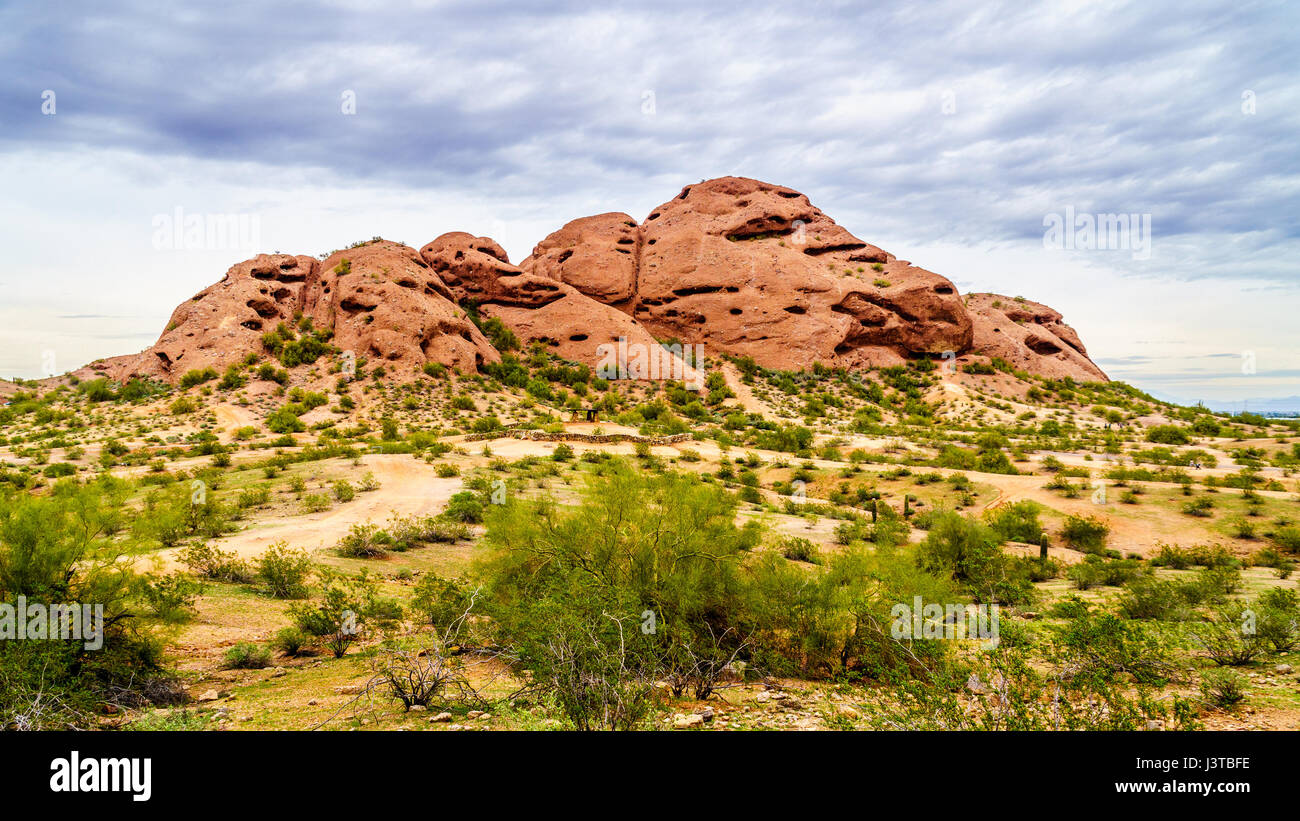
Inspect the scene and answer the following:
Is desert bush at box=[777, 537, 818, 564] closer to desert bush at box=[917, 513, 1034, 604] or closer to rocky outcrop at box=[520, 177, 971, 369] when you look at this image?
desert bush at box=[917, 513, 1034, 604]

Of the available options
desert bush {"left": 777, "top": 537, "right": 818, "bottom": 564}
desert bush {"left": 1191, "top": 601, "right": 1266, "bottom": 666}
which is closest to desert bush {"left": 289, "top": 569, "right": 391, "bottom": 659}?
desert bush {"left": 777, "top": 537, "right": 818, "bottom": 564}

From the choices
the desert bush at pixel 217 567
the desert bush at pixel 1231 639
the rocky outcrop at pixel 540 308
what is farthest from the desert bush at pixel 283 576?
the rocky outcrop at pixel 540 308

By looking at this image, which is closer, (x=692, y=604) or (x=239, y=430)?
(x=692, y=604)

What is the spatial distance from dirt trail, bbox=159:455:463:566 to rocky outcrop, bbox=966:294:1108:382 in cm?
5508

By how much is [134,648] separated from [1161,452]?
36074 mm

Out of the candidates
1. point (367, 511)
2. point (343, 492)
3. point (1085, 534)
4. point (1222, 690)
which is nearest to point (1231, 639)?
point (1222, 690)

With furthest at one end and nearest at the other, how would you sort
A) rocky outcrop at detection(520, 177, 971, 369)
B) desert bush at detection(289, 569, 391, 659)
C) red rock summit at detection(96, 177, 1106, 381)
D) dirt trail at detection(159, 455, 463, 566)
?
rocky outcrop at detection(520, 177, 971, 369)
red rock summit at detection(96, 177, 1106, 381)
dirt trail at detection(159, 455, 463, 566)
desert bush at detection(289, 569, 391, 659)

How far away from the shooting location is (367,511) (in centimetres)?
1686

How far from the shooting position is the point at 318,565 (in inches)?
449

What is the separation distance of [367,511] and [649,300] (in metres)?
47.7

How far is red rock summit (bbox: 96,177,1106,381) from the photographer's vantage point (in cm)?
4572

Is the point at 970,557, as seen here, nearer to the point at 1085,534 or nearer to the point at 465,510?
the point at 1085,534
